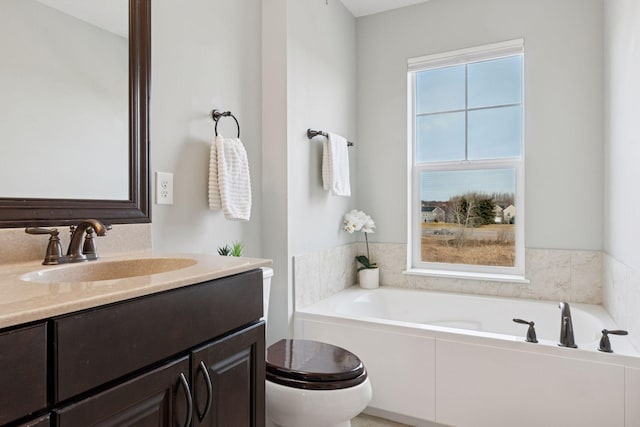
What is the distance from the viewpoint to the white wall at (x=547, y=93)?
241 centimetres

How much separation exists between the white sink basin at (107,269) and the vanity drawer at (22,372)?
43cm

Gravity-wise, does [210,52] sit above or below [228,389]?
above

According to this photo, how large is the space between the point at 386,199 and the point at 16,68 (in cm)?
239

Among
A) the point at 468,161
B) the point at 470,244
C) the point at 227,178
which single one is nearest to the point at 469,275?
the point at 470,244

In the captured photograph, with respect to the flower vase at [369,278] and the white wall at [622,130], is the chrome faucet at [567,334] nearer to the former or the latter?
the white wall at [622,130]

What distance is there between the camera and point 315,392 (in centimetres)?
144

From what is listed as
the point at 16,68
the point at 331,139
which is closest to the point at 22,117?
the point at 16,68

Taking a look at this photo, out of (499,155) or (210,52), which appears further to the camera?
(499,155)

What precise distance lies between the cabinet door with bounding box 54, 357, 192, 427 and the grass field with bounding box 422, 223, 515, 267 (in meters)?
2.40

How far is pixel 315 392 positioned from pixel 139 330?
875 mm

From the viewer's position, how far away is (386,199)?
3.02m

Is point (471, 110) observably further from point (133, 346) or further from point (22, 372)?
point (22, 372)

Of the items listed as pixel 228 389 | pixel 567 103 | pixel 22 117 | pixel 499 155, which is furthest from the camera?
pixel 499 155

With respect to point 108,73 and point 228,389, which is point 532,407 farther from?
point 108,73
